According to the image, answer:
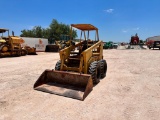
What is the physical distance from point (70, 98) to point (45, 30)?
62.0 meters

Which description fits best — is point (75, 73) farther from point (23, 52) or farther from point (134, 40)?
point (134, 40)

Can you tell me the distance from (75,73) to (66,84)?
0.53 metres

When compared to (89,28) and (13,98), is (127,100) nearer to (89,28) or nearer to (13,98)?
(13,98)

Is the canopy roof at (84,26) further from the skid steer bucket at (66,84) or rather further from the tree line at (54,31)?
the tree line at (54,31)

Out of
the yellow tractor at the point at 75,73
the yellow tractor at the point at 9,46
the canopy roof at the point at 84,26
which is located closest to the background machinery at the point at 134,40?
the yellow tractor at the point at 9,46

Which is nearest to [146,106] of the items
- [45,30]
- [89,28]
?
[89,28]

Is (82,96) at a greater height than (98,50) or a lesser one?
lesser

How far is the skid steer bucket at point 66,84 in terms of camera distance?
18.7 feet

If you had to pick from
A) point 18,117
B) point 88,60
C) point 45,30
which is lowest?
point 18,117

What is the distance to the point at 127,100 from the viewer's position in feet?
17.6

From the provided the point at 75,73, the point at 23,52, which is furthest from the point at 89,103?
the point at 23,52

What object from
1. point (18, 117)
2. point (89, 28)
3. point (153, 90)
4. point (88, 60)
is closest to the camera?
point (18, 117)

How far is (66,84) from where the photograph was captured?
21.1ft

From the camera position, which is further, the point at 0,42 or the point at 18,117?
the point at 0,42
